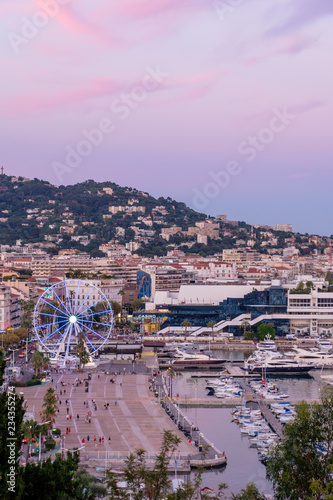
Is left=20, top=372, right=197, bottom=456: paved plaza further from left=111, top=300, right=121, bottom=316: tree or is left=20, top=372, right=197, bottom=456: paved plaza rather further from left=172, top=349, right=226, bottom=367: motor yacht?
left=111, top=300, right=121, bottom=316: tree

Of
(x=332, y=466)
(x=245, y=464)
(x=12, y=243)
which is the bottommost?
(x=245, y=464)

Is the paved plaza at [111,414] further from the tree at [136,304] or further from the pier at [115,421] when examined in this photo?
the tree at [136,304]

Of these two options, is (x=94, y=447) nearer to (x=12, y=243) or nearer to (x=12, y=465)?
(x=12, y=465)

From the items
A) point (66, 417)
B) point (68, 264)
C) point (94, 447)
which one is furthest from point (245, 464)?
point (68, 264)

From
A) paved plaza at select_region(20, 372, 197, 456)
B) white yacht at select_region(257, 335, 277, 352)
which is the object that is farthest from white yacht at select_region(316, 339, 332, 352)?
paved plaza at select_region(20, 372, 197, 456)

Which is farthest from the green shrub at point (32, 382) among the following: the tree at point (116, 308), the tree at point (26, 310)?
the tree at point (116, 308)

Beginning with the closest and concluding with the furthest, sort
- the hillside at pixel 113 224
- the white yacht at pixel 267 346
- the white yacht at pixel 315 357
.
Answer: the white yacht at pixel 315 357 → the white yacht at pixel 267 346 → the hillside at pixel 113 224
